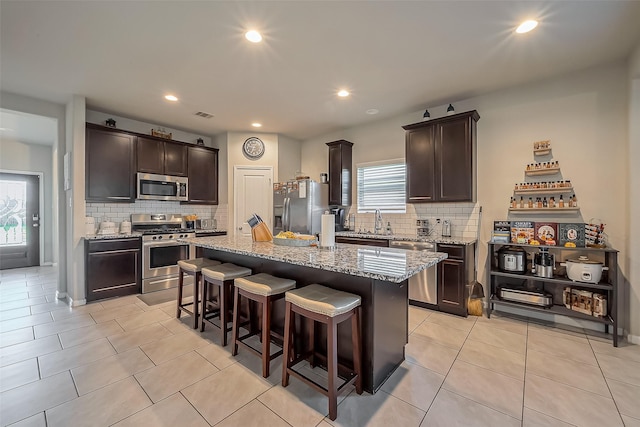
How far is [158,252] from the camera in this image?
442 centimetres

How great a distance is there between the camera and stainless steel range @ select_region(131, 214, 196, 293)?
169 inches

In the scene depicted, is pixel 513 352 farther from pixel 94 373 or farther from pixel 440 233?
pixel 94 373

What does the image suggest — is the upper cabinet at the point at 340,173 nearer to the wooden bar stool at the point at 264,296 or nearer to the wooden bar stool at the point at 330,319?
the wooden bar stool at the point at 264,296

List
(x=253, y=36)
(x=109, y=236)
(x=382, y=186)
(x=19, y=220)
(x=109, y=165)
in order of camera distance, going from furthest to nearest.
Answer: (x=19, y=220), (x=382, y=186), (x=109, y=165), (x=109, y=236), (x=253, y=36)

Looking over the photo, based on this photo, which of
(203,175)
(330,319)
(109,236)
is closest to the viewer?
(330,319)

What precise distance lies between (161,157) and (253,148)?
162 centimetres

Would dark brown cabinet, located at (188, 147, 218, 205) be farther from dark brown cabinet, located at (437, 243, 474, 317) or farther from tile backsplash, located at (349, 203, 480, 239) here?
dark brown cabinet, located at (437, 243, 474, 317)

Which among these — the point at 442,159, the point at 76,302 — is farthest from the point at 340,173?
the point at 76,302

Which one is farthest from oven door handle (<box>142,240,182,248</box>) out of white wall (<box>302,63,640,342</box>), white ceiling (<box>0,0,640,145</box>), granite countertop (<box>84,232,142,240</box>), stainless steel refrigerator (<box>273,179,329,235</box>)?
white wall (<box>302,63,640,342</box>)

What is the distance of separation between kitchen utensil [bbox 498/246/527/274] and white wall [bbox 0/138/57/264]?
29.3ft

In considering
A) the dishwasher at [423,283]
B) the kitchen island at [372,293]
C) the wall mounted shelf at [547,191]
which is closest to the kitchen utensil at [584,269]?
the wall mounted shelf at [547,191]

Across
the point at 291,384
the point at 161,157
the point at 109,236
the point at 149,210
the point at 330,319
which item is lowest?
the point at 291,384

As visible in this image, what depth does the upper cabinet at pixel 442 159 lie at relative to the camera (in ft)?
11.7

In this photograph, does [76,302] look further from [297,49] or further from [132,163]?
[297,49]
